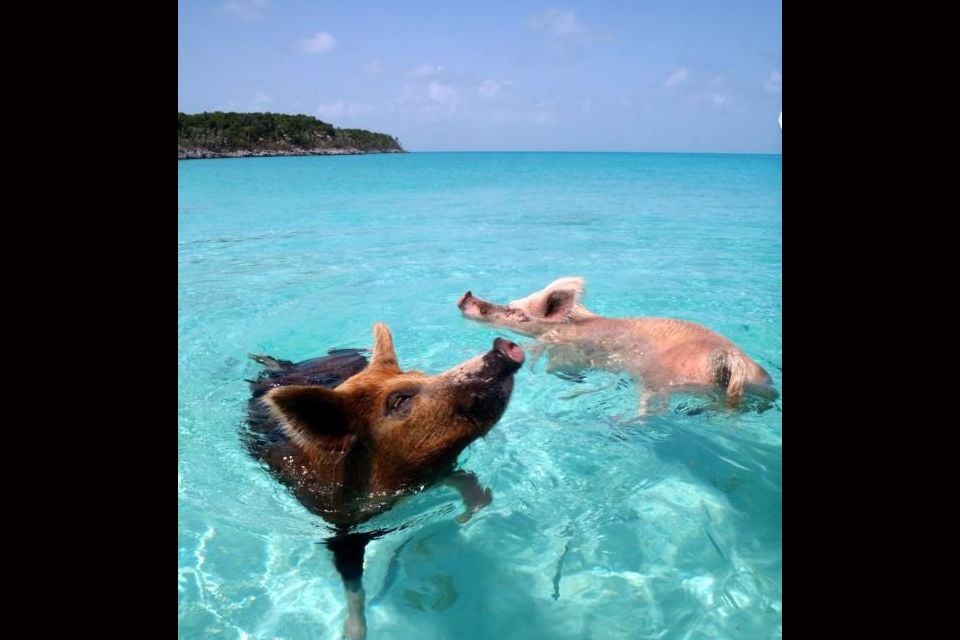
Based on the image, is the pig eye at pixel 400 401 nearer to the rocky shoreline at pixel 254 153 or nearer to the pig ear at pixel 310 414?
the pig ear at pixel 310 414

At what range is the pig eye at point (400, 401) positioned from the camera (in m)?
3.18

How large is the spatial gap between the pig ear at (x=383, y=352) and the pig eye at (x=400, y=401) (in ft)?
1.03

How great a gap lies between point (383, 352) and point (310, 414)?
0.70 metres

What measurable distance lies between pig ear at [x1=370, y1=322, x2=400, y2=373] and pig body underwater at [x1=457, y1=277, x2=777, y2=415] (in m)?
1.91

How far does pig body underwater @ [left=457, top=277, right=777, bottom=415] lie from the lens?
4.49 m

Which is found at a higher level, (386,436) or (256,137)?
(256,137)

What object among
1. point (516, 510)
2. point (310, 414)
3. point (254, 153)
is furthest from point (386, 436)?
point (254, 153)

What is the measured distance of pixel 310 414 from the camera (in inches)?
117

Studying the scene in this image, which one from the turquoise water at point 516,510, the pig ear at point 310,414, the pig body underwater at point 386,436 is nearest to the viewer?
the pig ear at point 310,414

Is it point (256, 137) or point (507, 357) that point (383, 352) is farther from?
point (256, 137)

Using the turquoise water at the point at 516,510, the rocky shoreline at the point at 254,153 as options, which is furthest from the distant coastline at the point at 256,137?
the turquoise water at the point at 516,510

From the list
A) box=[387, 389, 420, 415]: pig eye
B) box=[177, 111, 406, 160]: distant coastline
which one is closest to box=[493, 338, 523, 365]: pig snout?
box=[387, 389, 420, 415]: pig eye

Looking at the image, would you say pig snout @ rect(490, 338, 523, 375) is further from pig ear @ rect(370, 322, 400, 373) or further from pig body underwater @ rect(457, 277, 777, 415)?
pig body underwater @ rect(457, 277, 777, 415)
